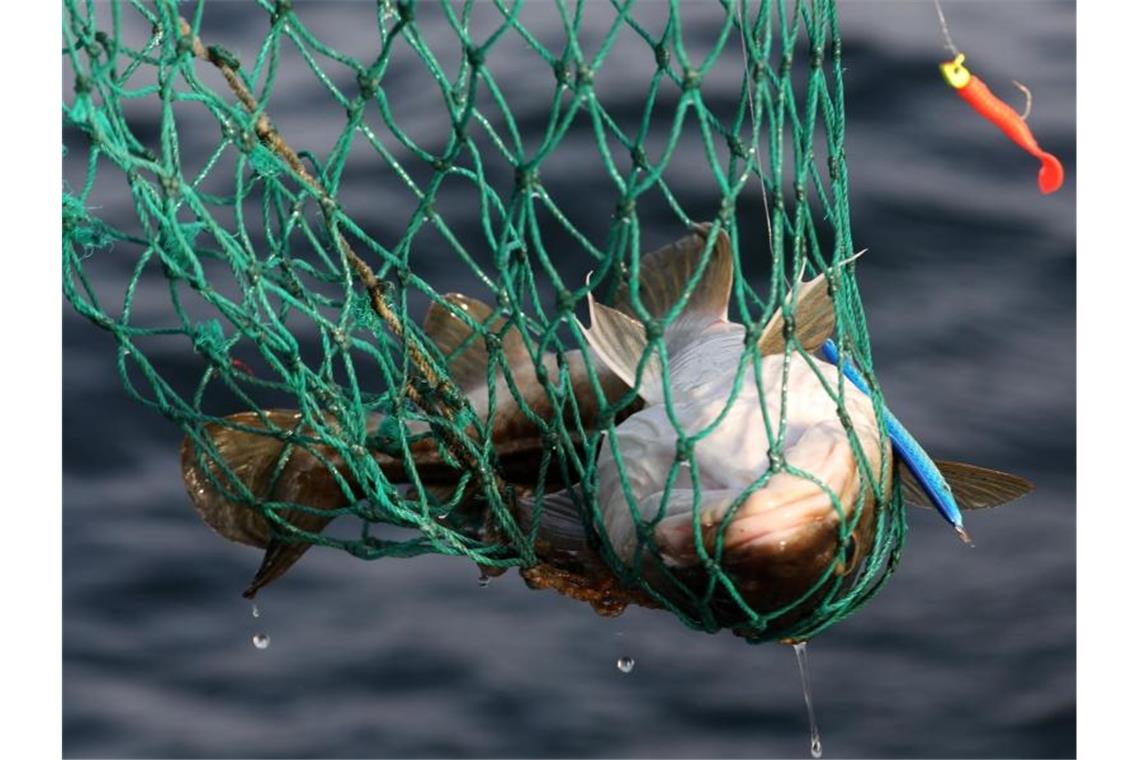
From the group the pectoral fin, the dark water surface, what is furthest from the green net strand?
the dark water surface

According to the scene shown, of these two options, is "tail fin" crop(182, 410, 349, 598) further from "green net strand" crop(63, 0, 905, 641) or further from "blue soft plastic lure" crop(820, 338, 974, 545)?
"blue soft plastic lure" crop(820, 338, 974, 545)

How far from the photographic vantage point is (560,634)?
6.83 m

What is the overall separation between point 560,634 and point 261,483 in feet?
10.2

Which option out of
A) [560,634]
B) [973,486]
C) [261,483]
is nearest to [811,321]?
[973,486]

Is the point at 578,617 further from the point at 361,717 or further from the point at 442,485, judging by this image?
the point at 442,485

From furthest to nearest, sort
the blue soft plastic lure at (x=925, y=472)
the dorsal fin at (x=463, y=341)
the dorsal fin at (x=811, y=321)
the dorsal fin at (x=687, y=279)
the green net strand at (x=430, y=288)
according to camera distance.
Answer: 1. the dorsal fin at (x=687, y=279)
2. the dorsal fin at (x=463, y=341)
3. the dorsal fin at (x=811, y=321)
4. the blue soft plastic lure at (x=925, y=472)
5. the green net strand at (x=430, y=288)

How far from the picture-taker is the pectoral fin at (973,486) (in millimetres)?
3752

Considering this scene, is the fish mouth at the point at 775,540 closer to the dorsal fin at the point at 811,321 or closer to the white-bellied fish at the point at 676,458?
the white-bellied fish at the point at 676,458

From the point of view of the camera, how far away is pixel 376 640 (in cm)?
684

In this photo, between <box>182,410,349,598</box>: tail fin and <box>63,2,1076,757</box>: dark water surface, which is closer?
<box>182,410,349,598</box>: tail fin

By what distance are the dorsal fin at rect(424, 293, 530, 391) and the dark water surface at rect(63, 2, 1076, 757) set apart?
273 cm

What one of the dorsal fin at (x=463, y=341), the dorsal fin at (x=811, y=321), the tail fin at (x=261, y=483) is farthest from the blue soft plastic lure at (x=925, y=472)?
the tail fin at (x=261, y=483)

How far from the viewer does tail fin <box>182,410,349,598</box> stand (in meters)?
3.82

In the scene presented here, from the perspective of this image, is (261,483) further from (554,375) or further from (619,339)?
(619,339)
